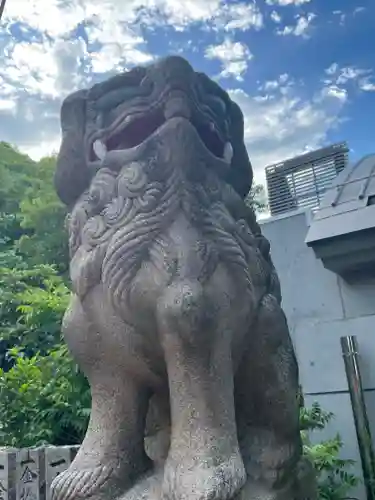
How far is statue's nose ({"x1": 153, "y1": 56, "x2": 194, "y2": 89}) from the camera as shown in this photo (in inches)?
57.5

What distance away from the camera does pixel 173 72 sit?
146 centimetres

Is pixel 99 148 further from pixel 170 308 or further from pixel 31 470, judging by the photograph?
pixel 31 470

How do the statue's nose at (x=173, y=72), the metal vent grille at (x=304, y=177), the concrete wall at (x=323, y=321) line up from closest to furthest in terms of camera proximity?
1. the statue's nose at (x=173, y=72)
2. the concrete wall at (x=323, y=321)
3. the metal vent grille at (x=304, y=177)

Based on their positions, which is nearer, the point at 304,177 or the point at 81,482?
the point at 81,482

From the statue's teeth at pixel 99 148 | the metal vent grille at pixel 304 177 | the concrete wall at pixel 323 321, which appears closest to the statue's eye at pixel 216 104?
the statue's teeth at pixel 99 148

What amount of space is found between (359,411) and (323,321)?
0.75m

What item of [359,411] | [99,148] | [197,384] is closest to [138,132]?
[99,148]

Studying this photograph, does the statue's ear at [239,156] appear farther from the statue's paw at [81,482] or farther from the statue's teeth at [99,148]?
the statue's paw at [81,482]

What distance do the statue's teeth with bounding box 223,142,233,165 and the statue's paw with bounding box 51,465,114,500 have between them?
892mm

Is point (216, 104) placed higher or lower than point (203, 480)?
higher

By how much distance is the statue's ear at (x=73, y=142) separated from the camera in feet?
5.18

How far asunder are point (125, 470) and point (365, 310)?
306 centimetres

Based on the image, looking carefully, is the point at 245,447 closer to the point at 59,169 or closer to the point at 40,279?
the point at 59,169

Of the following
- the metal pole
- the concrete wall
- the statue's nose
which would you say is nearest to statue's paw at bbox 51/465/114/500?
the statue's nose
